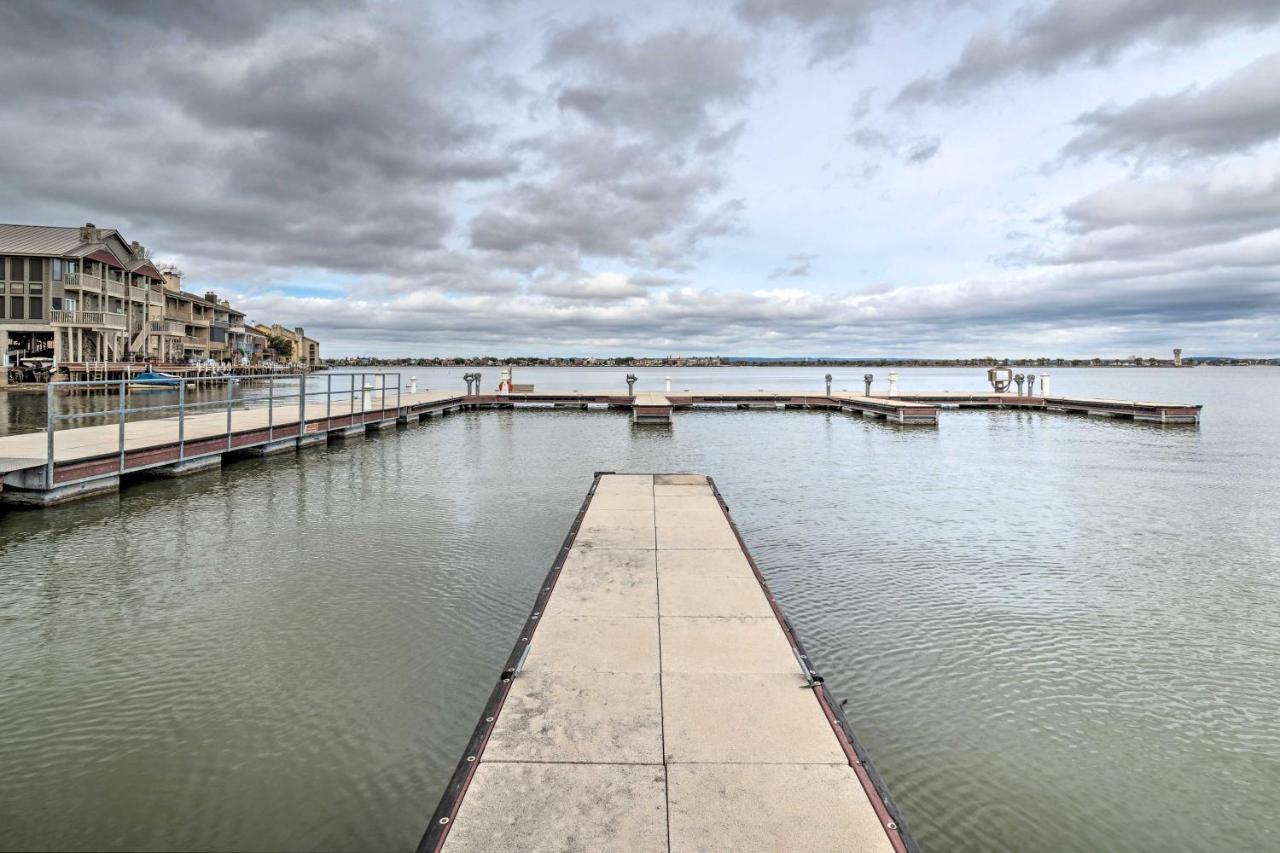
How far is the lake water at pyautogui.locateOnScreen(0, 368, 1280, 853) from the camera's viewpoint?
394cm

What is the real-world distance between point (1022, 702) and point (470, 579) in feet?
18.8

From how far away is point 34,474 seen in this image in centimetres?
1122

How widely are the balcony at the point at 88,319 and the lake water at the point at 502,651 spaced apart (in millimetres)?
45919

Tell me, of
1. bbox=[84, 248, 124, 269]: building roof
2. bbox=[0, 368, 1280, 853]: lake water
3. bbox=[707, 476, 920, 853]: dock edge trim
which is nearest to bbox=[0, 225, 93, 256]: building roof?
bbox=[84, 248, 124, 269]: building roof

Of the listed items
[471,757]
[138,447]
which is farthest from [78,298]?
[471,757]

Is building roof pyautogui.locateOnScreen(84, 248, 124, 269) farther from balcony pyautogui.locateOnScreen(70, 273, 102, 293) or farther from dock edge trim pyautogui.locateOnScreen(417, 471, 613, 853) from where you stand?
dock edge trim pyautogui.locateOnScreen(417, 471, 613, 853)

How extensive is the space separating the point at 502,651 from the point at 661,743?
274 cm

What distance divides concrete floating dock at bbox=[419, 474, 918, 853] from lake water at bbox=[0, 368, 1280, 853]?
72cm

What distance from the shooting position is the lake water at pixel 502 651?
394cm

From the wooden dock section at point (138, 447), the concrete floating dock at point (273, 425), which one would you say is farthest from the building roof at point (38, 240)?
the wooden dock section at point (138, 447)


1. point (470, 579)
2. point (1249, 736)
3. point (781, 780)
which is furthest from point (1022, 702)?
point (470, 579)

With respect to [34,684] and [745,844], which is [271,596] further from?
[745,844]

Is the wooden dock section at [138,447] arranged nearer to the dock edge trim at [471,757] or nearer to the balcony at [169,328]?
the dock edge trim at [471,757]

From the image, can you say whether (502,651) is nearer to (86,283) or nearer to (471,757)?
(471,757)
